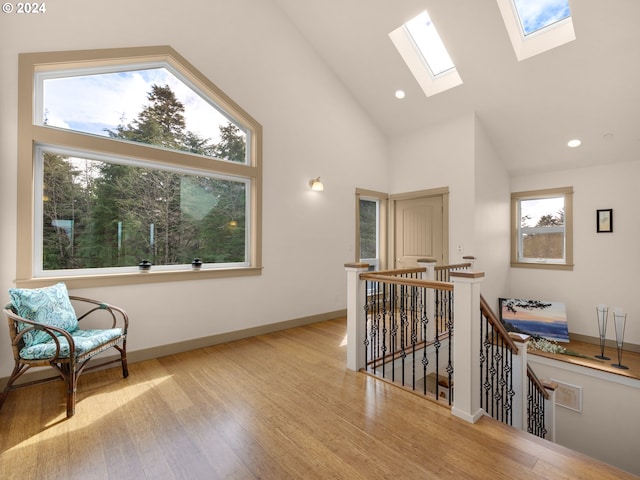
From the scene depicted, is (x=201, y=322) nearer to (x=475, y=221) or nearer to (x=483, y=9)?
(x=475, y=221)

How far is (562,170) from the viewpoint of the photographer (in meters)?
5.10

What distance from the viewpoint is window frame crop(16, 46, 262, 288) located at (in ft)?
8.27

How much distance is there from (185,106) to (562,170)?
606 cm

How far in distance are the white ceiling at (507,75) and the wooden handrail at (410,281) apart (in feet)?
10.8

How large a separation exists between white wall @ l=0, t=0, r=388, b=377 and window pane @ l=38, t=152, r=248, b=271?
0.30 m

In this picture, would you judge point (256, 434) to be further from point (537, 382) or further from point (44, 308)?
point (537, 382)

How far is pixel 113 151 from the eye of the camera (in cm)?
294

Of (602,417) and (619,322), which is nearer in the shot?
(602,417)

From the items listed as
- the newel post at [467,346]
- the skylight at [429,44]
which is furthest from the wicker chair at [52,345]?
the skylight at [429,44]

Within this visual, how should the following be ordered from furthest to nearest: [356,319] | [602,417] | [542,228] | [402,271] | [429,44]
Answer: [542,228] < [429,44] < [602,417] < [402,271] < [356,319]

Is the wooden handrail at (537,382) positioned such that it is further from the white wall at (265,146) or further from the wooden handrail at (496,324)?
the white wall at (265,146)

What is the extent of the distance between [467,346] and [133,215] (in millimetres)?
3405

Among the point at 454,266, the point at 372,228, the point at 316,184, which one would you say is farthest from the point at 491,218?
the point at 316,184

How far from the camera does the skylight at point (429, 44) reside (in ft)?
13.6
